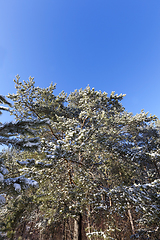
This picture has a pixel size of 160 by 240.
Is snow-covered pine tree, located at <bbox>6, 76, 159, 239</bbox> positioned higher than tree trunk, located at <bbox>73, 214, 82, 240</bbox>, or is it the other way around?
snow-covered pine tree, located at <bbox>6, 76, 159, 239</bbox>

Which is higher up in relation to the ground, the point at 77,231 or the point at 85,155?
the point at 85,155

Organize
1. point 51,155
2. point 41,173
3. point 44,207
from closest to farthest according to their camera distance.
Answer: point 51,155, point 41,173, point 44,207

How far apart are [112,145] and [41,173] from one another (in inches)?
170

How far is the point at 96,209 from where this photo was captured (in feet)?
17.1

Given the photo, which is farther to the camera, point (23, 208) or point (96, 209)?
point (23, 208)

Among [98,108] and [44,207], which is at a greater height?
[98,108]

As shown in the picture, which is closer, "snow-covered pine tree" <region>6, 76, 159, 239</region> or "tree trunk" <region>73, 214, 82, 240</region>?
"snow-covered pine tree" <region>6, 76, 159, 239</region>

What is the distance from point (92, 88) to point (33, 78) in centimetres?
375

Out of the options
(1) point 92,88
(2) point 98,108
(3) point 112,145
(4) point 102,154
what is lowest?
(4) point 102,154

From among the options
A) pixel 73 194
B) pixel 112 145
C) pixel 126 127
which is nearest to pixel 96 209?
pixel 73 194

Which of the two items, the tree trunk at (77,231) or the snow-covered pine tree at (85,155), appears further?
the tree trunk at (77,231)

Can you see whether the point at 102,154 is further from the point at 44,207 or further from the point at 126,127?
the point at 44,207

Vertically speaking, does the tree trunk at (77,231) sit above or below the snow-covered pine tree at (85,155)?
below

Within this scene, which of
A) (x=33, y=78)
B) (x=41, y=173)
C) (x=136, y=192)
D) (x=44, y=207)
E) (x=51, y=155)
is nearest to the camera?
(x=51, y=155)
